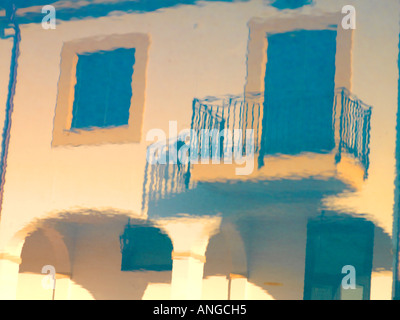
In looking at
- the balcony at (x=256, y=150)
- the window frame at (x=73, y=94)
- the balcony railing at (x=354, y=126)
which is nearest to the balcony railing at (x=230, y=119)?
the balcony at (x=256, y=150)

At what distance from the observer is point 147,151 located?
1245cm

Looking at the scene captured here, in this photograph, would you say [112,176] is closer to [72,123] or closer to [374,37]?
[72,123]

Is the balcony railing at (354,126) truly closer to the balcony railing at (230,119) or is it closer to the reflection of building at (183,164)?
the reflection of building at (183,164)

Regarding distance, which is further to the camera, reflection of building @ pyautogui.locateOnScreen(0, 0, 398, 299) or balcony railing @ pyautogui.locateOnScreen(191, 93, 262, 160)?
balcony railing @ pyautogui.locateOnScreen(191, 93, 262, 160)

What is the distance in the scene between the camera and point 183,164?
39.0 feet

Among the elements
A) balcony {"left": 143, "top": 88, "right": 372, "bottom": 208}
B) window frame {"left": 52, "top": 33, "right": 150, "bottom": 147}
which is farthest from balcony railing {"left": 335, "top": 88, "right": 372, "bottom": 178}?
window frame {"left": 52, "top": 33, "right": 150, "bottom": 147}

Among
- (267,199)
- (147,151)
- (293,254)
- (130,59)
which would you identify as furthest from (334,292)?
(130,59)

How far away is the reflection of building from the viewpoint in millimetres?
11266

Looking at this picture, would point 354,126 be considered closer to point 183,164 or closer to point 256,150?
point 256,150

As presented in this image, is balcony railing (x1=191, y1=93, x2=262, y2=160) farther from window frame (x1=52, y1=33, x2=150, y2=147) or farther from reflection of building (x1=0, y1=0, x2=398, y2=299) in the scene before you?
window frame (x1=52, y1=33, x2=150, y2=147)

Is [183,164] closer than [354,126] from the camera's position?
No

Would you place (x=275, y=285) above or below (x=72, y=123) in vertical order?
below

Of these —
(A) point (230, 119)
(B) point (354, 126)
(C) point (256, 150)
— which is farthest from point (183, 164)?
(B) point (354, 126)

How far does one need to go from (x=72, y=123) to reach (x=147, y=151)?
65.6 inches
